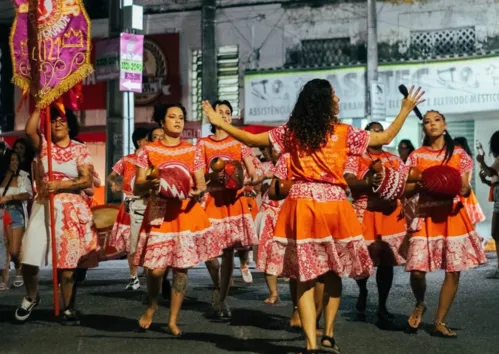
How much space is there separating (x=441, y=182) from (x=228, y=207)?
2586 mm

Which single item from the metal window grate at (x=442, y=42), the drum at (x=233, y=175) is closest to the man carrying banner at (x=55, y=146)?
the drum at (x=233, y=175)

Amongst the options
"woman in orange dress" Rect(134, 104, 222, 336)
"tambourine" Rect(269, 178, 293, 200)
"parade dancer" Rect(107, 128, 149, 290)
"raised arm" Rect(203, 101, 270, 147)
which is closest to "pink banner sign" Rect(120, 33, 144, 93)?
"parade dancer" Rect(107, 128, 149, 290)

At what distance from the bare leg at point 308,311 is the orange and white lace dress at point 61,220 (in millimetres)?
2903

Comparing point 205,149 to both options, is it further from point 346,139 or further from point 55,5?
Result: point 346,139

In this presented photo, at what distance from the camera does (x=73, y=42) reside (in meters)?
10.6

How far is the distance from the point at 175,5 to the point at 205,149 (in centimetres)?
1946

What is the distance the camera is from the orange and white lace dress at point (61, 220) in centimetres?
974

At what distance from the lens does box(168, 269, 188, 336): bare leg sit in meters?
9.02

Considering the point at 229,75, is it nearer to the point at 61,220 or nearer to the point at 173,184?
the point at 61,220

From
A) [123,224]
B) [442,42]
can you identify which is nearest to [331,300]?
[123,224]

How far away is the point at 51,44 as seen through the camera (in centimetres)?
1052

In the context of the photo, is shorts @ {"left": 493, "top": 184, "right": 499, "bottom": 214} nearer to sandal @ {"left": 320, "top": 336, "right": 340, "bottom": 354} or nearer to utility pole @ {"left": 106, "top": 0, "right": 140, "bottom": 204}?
sandal @ {"left": 320, "top": 336, "right": 340, "bottom": 354}

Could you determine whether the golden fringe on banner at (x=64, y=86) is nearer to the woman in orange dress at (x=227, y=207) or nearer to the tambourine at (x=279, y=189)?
the woman in orange dress at (x=227, y=207)

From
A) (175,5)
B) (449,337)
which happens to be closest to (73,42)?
(449,337)
